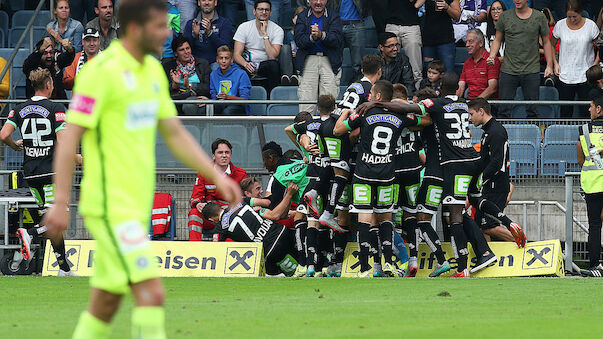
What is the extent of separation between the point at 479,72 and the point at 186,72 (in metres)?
5.09

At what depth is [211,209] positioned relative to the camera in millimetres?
13703

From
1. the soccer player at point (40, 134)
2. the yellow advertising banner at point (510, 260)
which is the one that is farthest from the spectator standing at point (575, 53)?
the soccer player at point (40, 134)

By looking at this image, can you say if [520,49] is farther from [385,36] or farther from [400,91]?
[400,91]

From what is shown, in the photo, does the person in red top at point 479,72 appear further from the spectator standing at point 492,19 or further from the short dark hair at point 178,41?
the short dark hair at point 178,41

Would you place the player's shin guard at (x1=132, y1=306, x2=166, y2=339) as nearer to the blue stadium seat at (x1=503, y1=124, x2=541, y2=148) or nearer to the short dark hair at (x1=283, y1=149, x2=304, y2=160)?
the short dark hair at (x1=283, y1=149, x2=304, y2=160)

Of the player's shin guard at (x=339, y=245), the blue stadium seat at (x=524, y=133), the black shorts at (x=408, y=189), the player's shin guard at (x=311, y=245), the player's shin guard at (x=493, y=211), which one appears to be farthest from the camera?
the blue stadium seat at (x=524, y=133)

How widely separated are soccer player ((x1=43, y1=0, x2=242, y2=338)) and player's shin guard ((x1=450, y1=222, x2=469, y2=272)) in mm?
7850

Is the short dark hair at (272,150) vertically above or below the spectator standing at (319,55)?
below

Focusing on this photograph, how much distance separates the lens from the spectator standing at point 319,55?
54.0 ft

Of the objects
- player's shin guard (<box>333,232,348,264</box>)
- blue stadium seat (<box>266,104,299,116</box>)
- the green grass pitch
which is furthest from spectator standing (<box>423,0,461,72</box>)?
the green grass pitch

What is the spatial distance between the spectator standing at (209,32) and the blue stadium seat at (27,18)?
3.85 m

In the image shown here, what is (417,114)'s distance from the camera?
40.1 ft

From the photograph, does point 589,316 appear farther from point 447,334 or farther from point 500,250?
point 500,250

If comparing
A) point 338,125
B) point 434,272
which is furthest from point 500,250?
point 338,125
